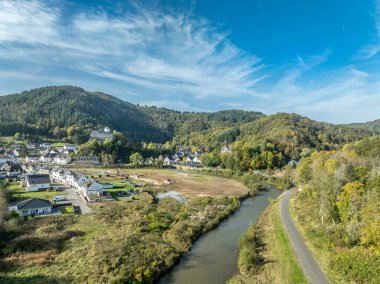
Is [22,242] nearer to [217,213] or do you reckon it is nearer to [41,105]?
[217,213]

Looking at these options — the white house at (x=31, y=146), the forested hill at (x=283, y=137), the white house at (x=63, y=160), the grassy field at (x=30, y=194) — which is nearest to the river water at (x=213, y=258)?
the grassy field at (x=30, y=194)

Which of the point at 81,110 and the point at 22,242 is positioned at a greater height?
the point at 81,110

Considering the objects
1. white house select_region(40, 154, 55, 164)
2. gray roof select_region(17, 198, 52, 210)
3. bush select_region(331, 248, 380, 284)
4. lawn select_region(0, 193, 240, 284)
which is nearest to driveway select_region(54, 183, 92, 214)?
lawn select_region(0, 193, 240, 284)

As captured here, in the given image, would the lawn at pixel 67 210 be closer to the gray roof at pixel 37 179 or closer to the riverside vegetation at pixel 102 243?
the riverside vegetation at pixel 102 243

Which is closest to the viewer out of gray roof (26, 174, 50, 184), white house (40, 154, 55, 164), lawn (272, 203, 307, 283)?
lawn (272, 203, 307, 283)

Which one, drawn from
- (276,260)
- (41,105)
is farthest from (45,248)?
(41,105)

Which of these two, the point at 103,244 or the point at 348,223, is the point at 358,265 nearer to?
the point at 348,223

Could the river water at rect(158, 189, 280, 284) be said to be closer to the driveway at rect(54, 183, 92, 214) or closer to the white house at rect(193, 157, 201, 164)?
the driveway at rect(54, 183, 92, 214)

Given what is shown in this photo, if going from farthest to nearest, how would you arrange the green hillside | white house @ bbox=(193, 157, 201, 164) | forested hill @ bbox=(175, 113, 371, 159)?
1. white house @ bbox=(193, 157, 201, 164)
2. the green hillside
3. forested hill @ bbox=(175, 113, 371, 159)
